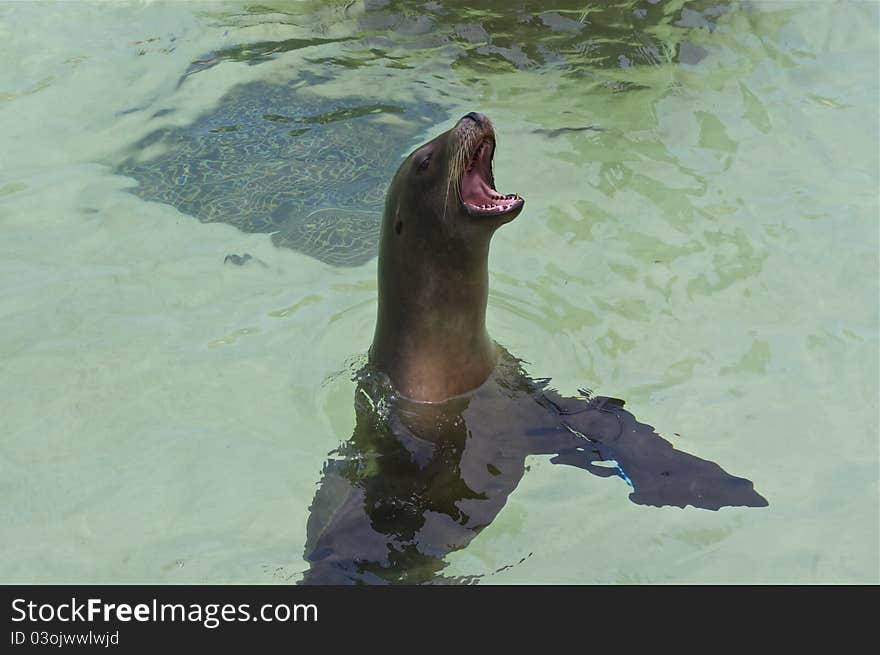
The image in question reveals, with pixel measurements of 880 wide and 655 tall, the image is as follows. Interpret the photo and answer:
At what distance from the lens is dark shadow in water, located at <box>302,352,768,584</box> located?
441cm

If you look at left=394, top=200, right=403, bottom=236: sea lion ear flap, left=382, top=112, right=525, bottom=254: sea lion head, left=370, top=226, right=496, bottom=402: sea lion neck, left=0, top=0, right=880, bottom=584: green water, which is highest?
left=382, top=112, right=525, bottom=254: sea lion head

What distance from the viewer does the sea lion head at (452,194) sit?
14.4 ft

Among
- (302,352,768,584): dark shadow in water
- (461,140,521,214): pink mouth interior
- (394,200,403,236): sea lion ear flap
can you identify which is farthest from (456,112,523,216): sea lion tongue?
(302,352,768,584): dark shadow in water

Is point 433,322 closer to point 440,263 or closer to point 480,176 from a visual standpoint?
point 440,263

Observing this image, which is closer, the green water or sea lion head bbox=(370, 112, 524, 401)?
sea lion head bbox=(370, 112, 524, 401)

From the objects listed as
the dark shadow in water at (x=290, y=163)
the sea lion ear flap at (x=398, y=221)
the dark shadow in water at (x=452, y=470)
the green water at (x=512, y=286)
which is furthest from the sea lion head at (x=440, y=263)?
the dark shadow in water at (x=290, y=163)

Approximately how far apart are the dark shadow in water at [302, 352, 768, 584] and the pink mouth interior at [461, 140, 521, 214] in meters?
0.91

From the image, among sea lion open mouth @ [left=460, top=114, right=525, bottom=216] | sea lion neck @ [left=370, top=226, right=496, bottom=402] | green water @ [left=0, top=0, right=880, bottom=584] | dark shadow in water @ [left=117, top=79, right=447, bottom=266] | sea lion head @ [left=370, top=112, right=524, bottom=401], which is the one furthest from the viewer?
dark shadow in water @ [left=117, top=79, right=447, bottom=266]

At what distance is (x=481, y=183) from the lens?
15.1ft

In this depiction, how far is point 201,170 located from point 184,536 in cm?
396

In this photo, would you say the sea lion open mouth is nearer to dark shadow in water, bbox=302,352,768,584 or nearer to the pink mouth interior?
the pink mouth interior

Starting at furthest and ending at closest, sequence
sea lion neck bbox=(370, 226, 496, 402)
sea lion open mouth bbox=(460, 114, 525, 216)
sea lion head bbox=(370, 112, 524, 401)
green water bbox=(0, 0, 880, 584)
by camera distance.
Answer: green water bbox=(0, 0, 880, 584), sea lion neck bbox=(370, 226, 496, 402), sea lion head bbox=(370, 112, 524, 401), sea lion open mouth bbox=(460, 114, 525, 216)

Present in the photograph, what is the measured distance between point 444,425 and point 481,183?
1.11m

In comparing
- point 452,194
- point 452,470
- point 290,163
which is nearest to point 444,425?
point 452,470
